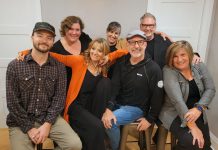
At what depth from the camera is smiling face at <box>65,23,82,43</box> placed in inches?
88.8

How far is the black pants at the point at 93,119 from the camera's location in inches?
75.3

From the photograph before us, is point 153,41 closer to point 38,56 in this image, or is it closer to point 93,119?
point 93,119

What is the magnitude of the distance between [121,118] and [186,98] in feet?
1.98

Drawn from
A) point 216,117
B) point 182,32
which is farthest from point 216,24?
point 216,117

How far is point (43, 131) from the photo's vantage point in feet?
5.96

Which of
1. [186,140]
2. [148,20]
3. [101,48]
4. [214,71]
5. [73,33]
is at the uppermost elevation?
[148,20]

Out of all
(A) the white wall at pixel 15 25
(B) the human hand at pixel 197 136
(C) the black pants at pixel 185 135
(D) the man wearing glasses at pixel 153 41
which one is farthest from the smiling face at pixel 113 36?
(B) the human hand at pixel 197 136

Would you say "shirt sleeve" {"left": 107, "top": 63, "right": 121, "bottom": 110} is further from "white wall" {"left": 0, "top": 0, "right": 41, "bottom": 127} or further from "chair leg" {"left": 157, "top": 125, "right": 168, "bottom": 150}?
"white wall" {"left": 0, "top": 0, "right": 41, "bottom": 127}

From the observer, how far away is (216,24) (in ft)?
8.96

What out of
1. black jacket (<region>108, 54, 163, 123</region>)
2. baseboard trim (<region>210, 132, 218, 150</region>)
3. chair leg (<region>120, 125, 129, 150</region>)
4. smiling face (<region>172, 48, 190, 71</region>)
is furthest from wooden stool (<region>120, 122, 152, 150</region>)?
baseboard trim (<region>210, 132, 218, 150</region>)

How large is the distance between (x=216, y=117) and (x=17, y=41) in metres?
2.44

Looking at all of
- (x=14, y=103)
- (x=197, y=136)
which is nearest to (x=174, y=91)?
(x=197, y=136)

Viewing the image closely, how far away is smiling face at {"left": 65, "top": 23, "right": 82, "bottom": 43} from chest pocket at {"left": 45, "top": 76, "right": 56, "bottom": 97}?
0.52 m

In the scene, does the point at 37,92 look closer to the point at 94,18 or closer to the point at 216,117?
the point at 94,18
